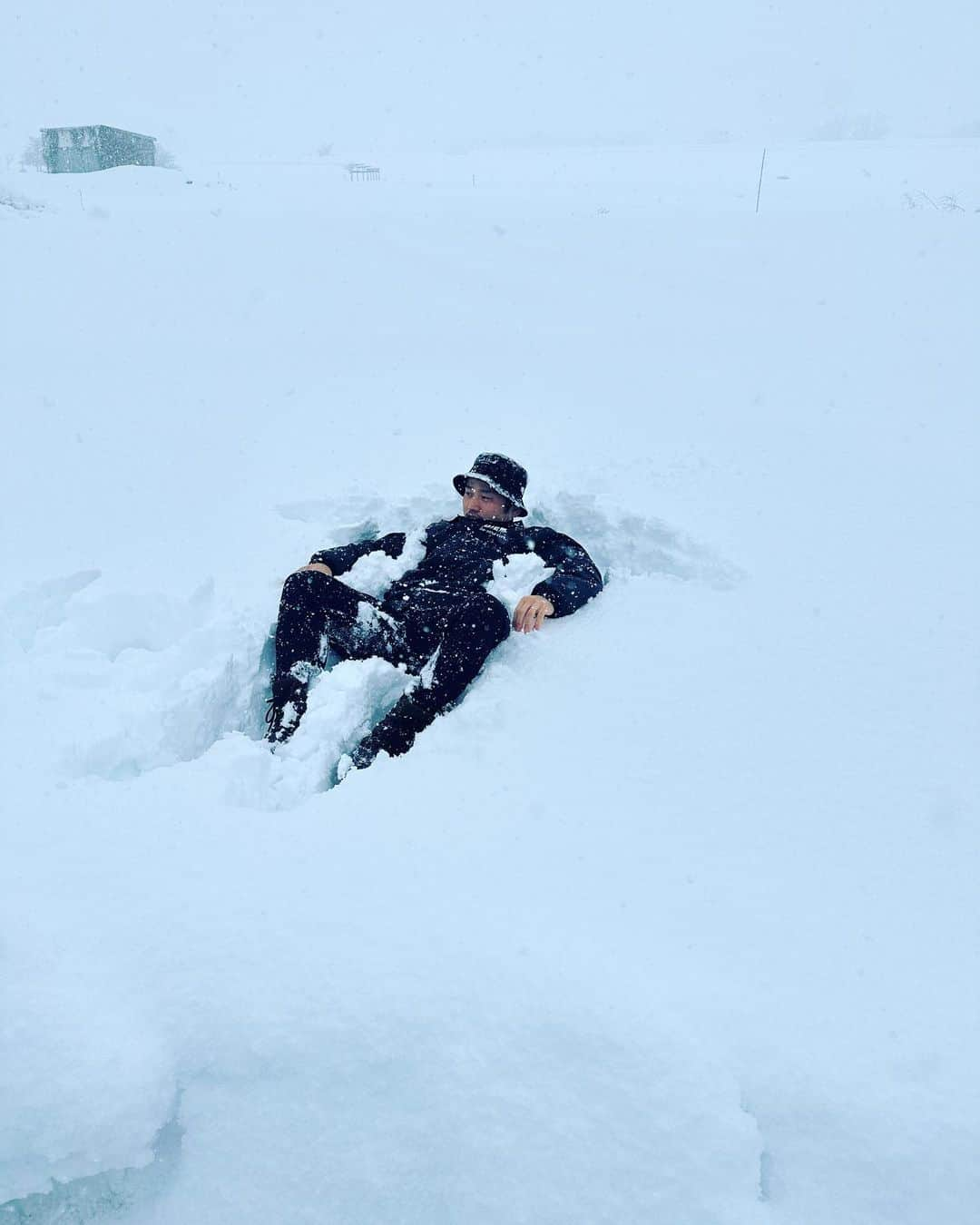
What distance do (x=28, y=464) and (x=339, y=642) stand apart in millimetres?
2693

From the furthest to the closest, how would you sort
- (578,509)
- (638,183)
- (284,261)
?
(638,183) → (284,261) → (578,509)

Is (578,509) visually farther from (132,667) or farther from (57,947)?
(57,947)

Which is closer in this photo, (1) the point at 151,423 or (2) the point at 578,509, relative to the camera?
(2) the point at 578,509

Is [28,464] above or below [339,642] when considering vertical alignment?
above

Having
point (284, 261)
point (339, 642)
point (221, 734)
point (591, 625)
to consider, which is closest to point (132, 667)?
point (221, 734)

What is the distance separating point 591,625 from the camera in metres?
3.07

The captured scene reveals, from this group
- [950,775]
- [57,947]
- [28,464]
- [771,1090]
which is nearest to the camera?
[771,1090]

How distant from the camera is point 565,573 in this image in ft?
11.0

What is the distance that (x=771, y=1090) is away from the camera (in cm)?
156

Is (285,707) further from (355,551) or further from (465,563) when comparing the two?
(465,563)

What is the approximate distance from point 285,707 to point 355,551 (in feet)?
3.45

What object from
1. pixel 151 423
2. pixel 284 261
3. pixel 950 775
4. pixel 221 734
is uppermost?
pixel 284 261

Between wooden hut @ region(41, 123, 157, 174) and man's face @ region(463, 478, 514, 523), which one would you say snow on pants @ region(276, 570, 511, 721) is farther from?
wooden hut @ region(41, 123, 157, 174)

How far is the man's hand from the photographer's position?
9.78ft
